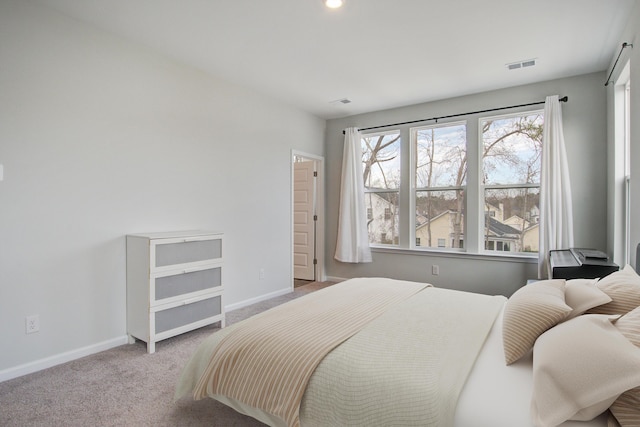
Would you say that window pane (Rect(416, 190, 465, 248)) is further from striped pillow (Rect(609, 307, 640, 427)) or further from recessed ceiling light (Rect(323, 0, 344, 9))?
striped pillow (Rect(609, 307, 640, 427))

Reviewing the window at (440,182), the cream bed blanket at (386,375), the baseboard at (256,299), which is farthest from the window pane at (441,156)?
the cream bed blanket at (386,375)

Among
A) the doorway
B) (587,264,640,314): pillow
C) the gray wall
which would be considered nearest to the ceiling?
the gray wall

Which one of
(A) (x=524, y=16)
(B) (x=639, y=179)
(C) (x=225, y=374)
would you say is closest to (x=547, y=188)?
(B) (x=639, y=179)

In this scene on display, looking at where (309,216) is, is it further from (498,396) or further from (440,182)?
→ (498,396)

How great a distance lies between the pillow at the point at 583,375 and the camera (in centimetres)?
90

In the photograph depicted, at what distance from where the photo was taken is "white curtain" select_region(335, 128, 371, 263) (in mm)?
4758

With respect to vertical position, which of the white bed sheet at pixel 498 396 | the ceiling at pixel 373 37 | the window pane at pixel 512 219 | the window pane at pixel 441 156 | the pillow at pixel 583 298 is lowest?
the white bed sheet at pixel 498 396

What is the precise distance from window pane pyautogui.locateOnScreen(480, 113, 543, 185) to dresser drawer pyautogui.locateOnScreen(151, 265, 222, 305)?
3351 mm

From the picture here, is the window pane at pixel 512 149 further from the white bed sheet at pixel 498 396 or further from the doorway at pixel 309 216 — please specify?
the white bed sheet at pixel 498 396

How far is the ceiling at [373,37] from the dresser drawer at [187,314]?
2288mm

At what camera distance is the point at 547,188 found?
3.47m

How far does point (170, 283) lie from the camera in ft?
8.89

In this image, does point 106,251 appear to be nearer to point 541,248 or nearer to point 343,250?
point 343,250

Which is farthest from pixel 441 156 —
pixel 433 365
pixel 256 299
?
pixel 433 365
